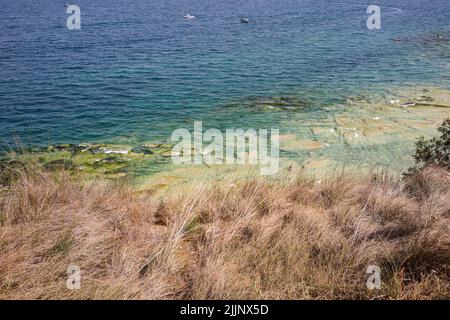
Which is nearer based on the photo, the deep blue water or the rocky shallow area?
the rocky shallow area

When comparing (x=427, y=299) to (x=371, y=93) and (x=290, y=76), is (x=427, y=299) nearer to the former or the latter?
(x=371, y=93)

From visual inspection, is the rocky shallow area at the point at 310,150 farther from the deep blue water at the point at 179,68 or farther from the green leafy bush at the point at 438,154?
the green leafy bush at the point at 438,154

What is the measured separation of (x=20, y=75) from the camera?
2122 centimetres

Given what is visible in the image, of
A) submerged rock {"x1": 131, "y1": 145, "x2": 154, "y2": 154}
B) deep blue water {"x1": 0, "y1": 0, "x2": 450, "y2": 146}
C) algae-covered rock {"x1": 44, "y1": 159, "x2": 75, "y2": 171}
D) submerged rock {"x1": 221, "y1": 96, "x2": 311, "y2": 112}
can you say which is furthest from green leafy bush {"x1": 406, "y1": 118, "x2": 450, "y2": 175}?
algae-covered rock {"x1": 44, "y1": 159, "x2": 75, "y2": 171}

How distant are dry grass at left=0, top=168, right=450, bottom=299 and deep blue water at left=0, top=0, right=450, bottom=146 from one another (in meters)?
5.14

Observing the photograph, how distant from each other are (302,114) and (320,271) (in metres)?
11.9

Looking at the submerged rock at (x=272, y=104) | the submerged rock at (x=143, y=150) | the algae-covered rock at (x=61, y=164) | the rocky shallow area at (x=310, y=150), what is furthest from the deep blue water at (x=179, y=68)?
the algae-covered rock at (x=61, y=164)

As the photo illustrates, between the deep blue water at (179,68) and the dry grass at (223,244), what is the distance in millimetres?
5144

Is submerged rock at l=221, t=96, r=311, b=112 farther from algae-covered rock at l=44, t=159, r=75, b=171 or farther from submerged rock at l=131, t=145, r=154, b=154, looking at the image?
algae-covered rock at l=44, t=159, r=75, b=171

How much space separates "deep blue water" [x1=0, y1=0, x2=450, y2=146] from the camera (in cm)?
1557

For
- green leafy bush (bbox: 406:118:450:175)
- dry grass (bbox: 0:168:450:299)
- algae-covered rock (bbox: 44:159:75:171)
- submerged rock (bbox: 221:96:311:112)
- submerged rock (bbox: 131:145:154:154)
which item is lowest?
algae-covered rock (bbox: 44:159:75:171)

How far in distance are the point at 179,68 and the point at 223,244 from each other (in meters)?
19.7

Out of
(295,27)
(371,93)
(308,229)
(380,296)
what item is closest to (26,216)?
(308,229)

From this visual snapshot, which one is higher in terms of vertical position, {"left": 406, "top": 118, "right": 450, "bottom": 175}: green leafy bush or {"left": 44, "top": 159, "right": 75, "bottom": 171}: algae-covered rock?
{"left": 406, "top": 118, "right": 450, "bottom": 175}: green leafy bush
